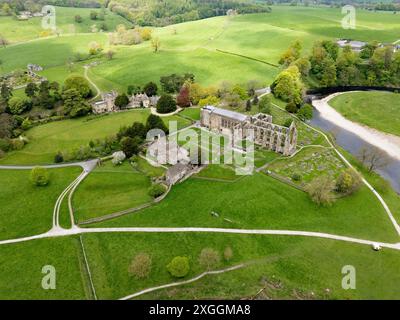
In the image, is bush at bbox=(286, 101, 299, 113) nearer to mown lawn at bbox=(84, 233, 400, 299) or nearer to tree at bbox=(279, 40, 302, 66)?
tree at bbox=(279, 40, 302, 66)

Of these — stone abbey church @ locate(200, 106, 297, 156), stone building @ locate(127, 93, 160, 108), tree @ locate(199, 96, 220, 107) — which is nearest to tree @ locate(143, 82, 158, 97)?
stone building @ locate(127, 93, 160, 108)

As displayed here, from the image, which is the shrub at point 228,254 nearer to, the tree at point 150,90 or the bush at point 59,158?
the bush at point 59,158

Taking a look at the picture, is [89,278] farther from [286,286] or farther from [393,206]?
[393,206]

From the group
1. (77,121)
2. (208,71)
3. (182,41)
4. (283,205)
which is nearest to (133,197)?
(283,205)

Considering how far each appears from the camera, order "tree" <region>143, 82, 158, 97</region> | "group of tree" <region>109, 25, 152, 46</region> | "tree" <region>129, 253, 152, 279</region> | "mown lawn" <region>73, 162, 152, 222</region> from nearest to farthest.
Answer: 1. "tree" <region>129, 253, 152, 279</region>
2. "mown lawn" <region>73, 162, 152, 222</region>
3. "tree" <region>143, 82, 158, 97</region>
4. "group of tree" <region>109, 25, 152, 46</region>

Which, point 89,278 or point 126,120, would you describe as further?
point 126,120

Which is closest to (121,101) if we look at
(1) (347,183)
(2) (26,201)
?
(2) (26,201)
